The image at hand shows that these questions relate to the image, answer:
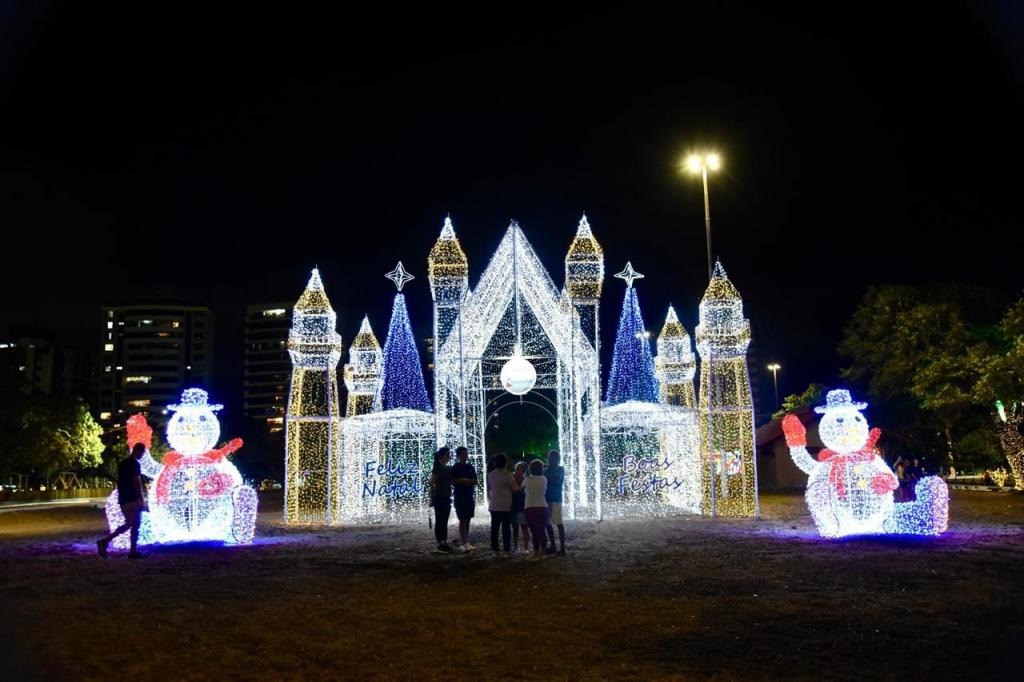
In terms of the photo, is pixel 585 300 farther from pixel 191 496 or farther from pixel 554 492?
pixel 191 496

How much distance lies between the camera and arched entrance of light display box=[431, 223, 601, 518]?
690 inches

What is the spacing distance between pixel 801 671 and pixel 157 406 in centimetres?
11303

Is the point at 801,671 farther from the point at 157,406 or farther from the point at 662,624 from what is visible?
the point at 157,406

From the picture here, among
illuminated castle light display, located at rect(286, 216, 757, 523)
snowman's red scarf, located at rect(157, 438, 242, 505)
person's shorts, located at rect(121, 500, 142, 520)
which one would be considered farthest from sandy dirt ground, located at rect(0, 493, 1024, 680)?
illuminated castle light display, located at rect(286, 216, 757, 523)

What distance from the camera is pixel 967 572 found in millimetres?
9211

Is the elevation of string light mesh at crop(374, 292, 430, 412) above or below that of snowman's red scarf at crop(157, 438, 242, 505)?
above

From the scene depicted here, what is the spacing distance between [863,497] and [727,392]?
16.1 feet

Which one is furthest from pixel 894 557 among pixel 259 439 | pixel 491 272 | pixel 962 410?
pixel 259 439

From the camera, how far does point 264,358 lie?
120375mm

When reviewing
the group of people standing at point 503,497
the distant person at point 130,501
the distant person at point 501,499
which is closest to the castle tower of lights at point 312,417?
the distant person at point 130,501

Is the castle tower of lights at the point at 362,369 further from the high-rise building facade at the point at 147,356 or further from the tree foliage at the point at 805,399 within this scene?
the high-rise building facade at the point at 147,356

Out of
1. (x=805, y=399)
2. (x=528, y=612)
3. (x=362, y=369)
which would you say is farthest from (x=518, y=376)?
(x=805, y=399)

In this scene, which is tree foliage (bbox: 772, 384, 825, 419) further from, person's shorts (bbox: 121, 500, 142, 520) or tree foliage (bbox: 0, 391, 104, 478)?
person's shorts (bbox: 121, 500, 142, 520)

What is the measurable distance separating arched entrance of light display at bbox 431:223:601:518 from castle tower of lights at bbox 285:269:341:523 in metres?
2.27
